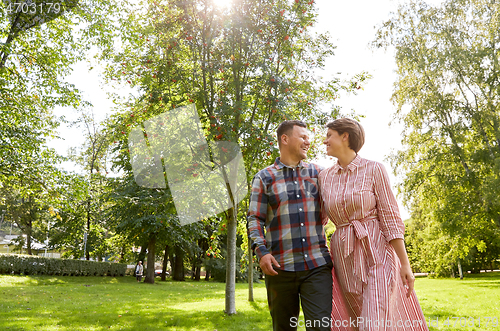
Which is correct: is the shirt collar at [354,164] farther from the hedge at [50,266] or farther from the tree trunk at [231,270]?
the hedge at [50,266]

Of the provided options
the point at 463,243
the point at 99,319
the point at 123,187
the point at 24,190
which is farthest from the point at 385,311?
the point at 463,243

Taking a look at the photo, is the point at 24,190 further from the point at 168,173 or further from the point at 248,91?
the point at 248,91

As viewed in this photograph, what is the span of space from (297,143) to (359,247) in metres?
0.95

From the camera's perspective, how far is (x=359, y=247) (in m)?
2.72

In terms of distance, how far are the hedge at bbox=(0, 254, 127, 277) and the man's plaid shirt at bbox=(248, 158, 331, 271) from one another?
25.1 meters

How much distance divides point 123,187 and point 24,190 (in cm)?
956

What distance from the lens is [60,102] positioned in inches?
487

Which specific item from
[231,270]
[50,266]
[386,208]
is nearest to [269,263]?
[386,208]

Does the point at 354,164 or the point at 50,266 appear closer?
the point at 354,164

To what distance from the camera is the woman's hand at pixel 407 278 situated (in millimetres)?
2562

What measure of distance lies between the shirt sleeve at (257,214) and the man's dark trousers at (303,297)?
0.92 ft

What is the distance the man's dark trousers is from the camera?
2688 millimetres

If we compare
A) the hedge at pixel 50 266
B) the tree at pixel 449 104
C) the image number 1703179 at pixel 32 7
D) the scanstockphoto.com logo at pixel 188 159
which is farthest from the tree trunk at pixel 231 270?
the hedge at pixel 50 266

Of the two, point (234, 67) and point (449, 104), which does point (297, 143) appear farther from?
point (449, 104)
